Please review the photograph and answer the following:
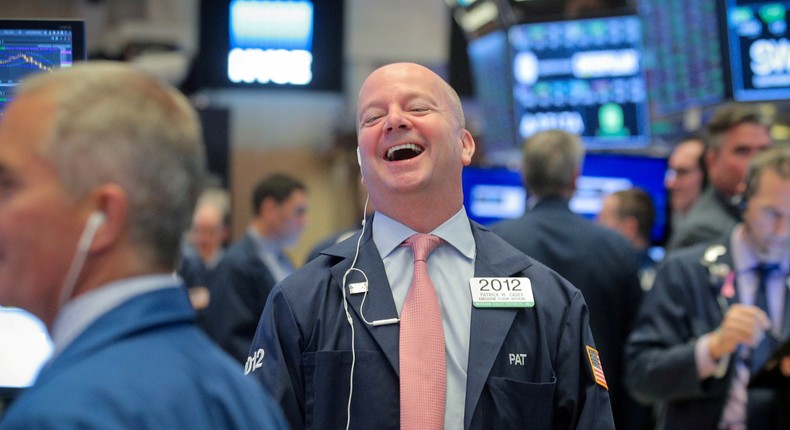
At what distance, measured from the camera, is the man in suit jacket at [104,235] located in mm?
1396

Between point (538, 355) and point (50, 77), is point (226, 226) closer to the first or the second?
point (538, 355)

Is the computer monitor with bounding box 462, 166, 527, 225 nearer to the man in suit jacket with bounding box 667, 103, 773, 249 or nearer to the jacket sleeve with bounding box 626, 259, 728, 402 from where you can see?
the man in suit jacket with bounding box 667, 103, 773, 249

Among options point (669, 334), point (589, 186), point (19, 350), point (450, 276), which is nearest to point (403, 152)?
point (450, 276)

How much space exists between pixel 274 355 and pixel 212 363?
99 centimetres

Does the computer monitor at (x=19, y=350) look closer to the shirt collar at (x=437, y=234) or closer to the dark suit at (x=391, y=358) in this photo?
the dark suit at (x=391, y=358)

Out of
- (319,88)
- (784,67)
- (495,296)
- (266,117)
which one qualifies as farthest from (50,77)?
(266,117)

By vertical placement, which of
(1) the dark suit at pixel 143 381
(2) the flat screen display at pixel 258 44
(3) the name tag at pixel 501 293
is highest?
(2) the flat screen display at pixel 258 44

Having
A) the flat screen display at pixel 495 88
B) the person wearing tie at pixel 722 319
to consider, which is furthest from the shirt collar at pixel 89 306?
the flat screen display at pixel 495 88

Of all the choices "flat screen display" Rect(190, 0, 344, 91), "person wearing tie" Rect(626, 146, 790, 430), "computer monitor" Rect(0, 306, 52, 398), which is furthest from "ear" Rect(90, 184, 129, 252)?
"flat screen display" Rect(190, 0, 344, 91)

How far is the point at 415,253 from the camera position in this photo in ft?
8.46

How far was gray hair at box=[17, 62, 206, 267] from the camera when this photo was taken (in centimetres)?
141

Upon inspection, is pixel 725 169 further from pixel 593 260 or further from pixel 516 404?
pixel 516 404

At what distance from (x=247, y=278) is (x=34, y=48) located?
3321mm

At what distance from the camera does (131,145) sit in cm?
142
